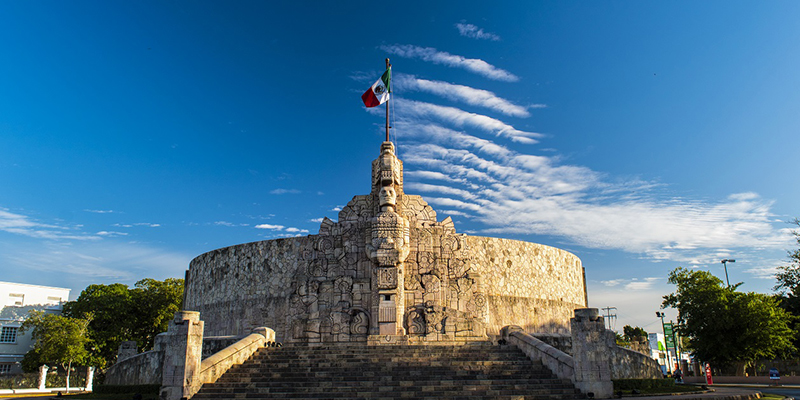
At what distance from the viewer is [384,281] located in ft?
66.5

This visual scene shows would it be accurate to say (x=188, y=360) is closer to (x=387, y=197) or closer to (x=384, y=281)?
(x=384, y=281)

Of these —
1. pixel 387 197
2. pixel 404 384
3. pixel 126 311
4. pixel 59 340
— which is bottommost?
pixel 404 384

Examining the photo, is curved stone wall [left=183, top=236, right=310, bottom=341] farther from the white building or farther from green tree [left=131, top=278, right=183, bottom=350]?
the white building

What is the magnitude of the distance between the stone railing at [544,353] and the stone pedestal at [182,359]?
9246 mm

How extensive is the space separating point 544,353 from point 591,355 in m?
2.02

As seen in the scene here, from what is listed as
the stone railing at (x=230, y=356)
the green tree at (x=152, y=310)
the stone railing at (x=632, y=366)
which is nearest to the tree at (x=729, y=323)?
the stone railing at (x=632, y=366)

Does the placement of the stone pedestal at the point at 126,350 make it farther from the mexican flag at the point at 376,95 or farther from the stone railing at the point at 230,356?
the mexican flag at the point at 376,95

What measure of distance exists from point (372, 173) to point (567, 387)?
504 inches

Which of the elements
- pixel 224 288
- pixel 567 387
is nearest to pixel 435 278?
pixel 567 387

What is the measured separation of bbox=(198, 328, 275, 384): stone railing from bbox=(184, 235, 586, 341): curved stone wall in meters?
6.22

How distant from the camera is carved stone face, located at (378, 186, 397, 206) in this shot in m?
21.4

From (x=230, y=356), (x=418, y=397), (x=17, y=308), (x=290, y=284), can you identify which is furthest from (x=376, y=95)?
(x=17, y=308)

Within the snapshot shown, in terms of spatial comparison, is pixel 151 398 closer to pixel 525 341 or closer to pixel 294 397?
pixel 294 397

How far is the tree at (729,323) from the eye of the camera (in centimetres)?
2592
